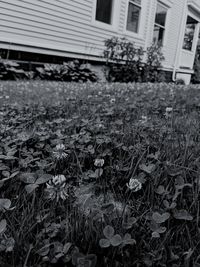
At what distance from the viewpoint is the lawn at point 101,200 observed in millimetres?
804

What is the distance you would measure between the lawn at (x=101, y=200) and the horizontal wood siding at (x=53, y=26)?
5663 mm

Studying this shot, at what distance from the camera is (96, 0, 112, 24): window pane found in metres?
9.06

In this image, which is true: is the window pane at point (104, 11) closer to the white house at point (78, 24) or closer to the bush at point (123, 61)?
the white house at point (78, 24)

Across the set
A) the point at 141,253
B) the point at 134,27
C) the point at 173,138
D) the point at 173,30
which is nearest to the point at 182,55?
the point at 173,30

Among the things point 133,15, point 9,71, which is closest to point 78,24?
point 9,71

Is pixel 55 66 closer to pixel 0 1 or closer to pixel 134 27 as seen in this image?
pixel 0 1

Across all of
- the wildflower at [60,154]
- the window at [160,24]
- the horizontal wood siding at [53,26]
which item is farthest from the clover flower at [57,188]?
the window at [160,24]

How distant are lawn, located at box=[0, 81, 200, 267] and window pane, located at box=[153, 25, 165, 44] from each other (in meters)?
12.2

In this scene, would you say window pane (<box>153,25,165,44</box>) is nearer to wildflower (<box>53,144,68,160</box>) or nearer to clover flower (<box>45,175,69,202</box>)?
wildflower (<box>53,144,68,160</box>)

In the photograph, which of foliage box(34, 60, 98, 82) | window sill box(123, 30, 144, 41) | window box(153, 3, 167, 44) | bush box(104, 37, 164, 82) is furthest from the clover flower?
window box(153, 3, 167, 44)

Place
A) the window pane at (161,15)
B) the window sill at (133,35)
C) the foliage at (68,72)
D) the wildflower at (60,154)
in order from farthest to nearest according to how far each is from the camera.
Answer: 1. the window pane at (161,15)
2. the window sill at (133,35)
3. the foliage at (68,72)
4. the wildflower at (60,154)

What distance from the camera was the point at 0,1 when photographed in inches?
247

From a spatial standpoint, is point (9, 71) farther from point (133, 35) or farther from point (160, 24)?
point (160, 24)

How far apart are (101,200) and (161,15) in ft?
45.4
